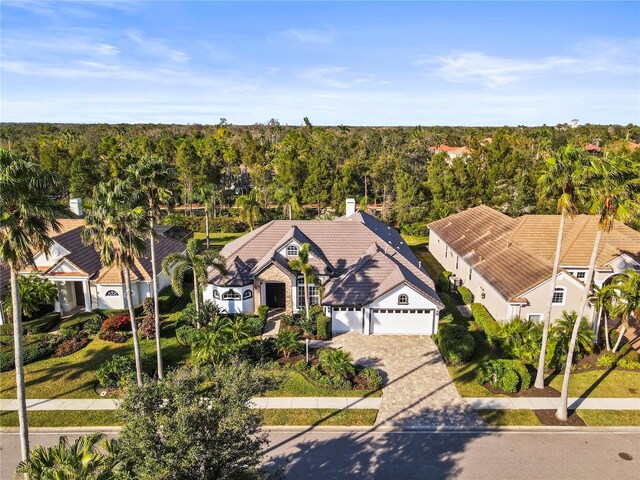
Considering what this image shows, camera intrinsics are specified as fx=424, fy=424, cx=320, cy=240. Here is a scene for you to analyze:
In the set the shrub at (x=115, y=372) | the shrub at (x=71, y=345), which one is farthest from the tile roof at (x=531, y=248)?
the shrub at (x=71, y=345)

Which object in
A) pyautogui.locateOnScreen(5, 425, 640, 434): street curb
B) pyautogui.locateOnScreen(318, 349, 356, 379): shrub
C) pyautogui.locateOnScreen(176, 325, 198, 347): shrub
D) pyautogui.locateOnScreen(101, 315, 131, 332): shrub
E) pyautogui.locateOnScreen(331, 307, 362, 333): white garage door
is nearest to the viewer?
pyautogui.locateOnScreen(5, 425, 640, 434): street curb

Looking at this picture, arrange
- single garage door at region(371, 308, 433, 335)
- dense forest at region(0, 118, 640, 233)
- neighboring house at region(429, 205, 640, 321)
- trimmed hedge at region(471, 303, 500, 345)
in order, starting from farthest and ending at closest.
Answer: dense forest at region(0, 118, 640, 233) → single garage door at region(371, 308, 433, 335) → neighboring house at region(429, 205, 640, 321) → trimmed hedge at region(471, 303, 500, 345)

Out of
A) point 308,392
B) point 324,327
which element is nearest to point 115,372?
point 308,392

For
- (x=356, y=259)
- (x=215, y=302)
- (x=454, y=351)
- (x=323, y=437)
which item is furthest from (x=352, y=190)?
(x=323, y=437)

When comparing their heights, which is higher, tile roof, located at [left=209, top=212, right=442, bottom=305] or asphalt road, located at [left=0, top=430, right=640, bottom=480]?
tile roof, located at [left=209, top=212, right=442, bottom=305]

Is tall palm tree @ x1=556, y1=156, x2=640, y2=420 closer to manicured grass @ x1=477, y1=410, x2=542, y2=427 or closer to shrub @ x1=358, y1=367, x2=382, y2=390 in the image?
manicured grass @ x1=477, y1=410, x2=542, y2=427

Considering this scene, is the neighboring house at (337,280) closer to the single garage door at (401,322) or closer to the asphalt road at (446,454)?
the single garage door at (401,322)

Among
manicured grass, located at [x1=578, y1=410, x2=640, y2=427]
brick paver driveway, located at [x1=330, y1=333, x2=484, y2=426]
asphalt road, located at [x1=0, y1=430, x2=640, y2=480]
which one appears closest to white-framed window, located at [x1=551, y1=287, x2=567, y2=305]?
manicured grass, located at [x1=578, y1=410, x2=640, y2=427]
